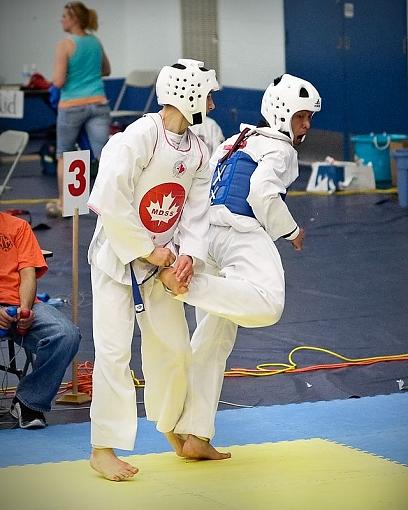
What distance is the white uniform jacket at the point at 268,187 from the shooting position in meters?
4.93

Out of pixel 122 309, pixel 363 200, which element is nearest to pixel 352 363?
pixel 122 309

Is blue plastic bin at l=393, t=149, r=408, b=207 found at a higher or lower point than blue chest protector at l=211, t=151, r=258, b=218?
lower

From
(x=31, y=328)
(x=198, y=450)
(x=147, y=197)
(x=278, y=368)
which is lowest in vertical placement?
(x=278, y=368)

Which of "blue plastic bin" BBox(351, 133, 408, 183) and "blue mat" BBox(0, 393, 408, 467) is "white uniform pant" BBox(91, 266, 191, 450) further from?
"blue plastic bin" BBox(351, 133, 408, 183)

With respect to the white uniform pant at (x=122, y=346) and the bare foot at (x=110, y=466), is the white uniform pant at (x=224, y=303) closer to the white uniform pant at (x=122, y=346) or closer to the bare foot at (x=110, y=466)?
the white uniform pant at (x=122, y=346)

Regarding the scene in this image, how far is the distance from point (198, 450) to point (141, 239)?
90cm

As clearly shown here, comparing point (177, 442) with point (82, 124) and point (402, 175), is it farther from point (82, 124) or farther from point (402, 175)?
point (402, 175)

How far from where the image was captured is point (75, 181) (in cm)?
598

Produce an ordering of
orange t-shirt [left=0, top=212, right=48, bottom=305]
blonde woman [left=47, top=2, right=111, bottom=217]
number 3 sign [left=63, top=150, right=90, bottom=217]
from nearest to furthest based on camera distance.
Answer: orange t-shirt [left=0, top=212, right=48, bottom=305], number 3 sign [left=63, top=150, right=90, bottom=217], blonde woman [left=47, top=2, right=111, bottom=217]

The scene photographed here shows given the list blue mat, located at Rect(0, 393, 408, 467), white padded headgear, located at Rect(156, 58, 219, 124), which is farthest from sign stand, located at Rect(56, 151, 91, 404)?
white padded headgear, located at Rect(156, 58, 219, 124)

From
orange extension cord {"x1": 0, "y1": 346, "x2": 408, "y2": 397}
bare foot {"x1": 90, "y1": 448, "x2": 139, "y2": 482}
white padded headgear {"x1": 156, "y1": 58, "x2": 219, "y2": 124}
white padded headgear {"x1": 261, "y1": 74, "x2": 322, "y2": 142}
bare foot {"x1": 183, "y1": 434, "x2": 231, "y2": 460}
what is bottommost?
orange extension cord {"x1": 0, "y1": 346, "x2": 408, "y2": 397}

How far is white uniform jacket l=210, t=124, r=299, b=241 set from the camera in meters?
4.93

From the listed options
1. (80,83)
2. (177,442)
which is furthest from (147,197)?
(80,83)

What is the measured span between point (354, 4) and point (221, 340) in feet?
31.1
